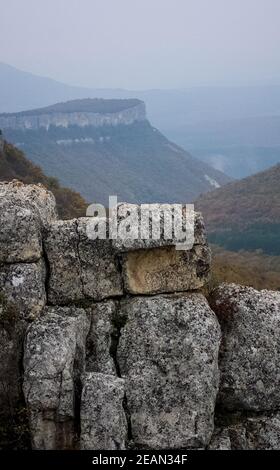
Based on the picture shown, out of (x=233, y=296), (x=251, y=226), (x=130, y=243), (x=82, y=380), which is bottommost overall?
(x=251, y=226)

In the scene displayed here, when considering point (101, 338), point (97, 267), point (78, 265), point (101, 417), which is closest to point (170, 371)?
point (101, 338)

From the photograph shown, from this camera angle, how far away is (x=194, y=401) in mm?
13750

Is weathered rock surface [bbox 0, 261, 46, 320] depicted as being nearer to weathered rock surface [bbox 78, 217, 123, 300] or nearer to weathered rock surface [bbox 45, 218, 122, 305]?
weathered rock surface [bbox 45, 218, 122, 305]

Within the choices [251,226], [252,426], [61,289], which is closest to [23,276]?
[61,289]

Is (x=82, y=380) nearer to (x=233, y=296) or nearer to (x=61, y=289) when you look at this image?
(x=61, y=289)

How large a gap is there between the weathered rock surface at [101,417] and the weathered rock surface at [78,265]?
2451mm

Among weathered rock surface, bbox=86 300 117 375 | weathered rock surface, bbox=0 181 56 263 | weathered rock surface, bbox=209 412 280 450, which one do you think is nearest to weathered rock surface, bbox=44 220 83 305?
weathered rock surface, bbox=0 181 56 263

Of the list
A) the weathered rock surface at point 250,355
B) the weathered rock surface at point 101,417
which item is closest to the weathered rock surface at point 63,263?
the weathered rock surface at point 101,417

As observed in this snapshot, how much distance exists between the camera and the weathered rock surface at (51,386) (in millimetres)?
12945

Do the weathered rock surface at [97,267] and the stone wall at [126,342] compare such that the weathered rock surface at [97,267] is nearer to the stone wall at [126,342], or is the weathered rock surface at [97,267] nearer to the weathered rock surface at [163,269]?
the stone wall at [126,342]

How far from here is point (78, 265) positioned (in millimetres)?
14758

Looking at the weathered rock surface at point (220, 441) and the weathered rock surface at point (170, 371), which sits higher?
the weathered rock surface at point (170, 371)
